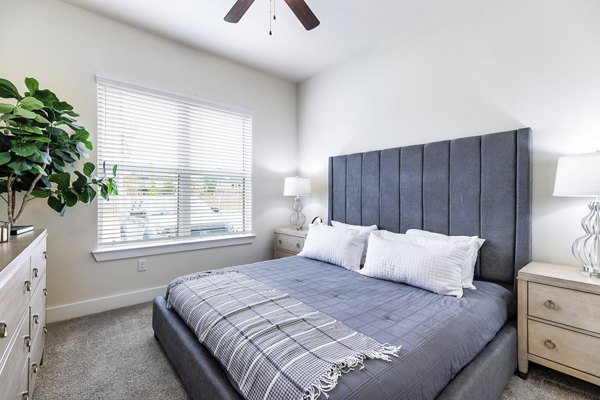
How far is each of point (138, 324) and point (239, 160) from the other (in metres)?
2.08

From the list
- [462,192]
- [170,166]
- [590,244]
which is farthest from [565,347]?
[170,166]

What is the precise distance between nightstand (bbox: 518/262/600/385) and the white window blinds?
114 inches

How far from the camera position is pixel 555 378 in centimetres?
173

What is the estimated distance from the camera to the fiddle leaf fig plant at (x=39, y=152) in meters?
1.83

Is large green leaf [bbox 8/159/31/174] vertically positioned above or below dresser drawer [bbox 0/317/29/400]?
above

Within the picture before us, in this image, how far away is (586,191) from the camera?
5.07 feet

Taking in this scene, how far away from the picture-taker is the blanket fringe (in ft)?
2.97

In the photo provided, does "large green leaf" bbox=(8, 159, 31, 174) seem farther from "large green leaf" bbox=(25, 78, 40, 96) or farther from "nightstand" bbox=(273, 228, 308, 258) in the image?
"nightstand" bbox=(273, 228, 308, 258)

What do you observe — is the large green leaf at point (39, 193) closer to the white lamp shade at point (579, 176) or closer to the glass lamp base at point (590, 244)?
the white lamp shade at point (579, 176)

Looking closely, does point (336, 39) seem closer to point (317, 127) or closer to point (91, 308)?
point (317, 127)

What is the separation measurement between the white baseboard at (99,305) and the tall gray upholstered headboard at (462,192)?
7.65 ft

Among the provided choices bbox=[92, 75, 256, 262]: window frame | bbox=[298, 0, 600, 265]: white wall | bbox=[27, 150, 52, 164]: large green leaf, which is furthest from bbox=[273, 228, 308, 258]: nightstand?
bbox=[27, 150, 52, 164]: large green leaf

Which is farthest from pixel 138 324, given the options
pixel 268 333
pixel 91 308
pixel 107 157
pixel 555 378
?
pixel 555 378

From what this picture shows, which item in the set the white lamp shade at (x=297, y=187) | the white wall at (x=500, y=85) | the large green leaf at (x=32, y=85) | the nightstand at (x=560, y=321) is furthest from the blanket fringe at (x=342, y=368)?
the large green leaf at (x=32, y=85)
